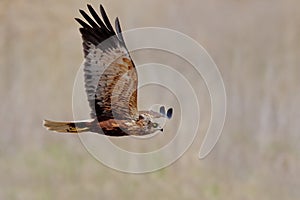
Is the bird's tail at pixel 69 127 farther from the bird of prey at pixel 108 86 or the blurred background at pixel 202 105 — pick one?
the blurred background at pixel 202 105

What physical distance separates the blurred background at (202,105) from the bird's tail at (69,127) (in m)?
1.80

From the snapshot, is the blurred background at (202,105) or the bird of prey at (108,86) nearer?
the bird of prey at (108,86)

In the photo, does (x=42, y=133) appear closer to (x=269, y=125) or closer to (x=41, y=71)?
(x=41, y=71)

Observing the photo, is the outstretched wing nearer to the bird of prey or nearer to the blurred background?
the bird of prey

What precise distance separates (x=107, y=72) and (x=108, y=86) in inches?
1.5

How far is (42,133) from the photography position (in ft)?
13.1

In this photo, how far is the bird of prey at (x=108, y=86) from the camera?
184 centimetres

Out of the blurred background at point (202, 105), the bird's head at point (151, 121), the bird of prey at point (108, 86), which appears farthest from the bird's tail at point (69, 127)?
the blurred background at point (202, 105)

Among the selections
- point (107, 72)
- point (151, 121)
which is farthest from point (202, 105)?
point (151, 121)

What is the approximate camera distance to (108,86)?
→ 1.89 metres

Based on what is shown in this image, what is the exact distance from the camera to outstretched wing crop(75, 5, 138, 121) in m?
1.87

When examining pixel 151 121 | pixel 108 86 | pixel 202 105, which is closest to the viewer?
pixel 151 121

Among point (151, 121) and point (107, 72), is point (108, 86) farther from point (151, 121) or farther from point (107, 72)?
point (151, 121)

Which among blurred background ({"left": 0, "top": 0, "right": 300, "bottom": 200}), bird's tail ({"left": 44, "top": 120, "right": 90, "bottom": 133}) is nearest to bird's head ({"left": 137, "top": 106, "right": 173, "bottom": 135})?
bird's tail ({"left": 44, "top": 120, "right": 90, "bottom": 133})
